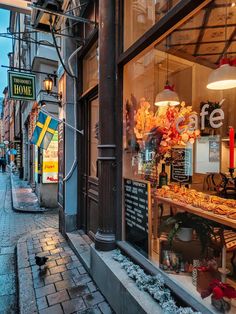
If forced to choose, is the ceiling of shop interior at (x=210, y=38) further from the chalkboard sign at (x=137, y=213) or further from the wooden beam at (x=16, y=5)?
the wooden beam at (x=16, y=5)

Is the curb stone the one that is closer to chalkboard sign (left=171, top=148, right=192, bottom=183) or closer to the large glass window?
chalkboard sign (left=171, top=148, right=192, bottom=183)

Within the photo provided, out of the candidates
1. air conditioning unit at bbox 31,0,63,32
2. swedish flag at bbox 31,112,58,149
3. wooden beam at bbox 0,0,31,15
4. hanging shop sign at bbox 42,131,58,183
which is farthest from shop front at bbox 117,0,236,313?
hanging shop sign at bbox 42,131,58,183

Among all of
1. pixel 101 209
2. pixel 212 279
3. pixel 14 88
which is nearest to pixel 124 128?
pixel 101 209

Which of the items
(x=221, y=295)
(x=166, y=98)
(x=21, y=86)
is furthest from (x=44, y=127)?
Answer: (x=221, y=295)

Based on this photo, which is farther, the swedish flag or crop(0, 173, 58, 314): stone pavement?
the swedish flag

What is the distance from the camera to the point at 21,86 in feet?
27.1

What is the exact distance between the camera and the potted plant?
2855mm

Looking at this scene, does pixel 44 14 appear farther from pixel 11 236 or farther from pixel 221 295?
pixel 11 236

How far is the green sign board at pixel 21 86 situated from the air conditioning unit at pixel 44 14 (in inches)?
142

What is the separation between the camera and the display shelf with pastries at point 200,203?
248cm

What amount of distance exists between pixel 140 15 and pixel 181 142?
6.28 feet

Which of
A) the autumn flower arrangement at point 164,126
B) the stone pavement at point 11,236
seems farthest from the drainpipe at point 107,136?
the stone pavement at point 11,236

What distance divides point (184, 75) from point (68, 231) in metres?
4.11

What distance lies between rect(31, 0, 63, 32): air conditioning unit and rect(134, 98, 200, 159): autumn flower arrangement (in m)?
2.18
